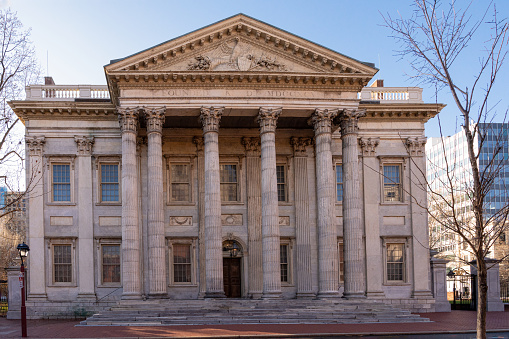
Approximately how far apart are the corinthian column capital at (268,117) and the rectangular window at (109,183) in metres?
10.2

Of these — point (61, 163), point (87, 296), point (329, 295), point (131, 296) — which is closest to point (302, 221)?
point (329, 295)

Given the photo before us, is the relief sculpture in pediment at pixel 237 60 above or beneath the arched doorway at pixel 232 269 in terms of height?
above

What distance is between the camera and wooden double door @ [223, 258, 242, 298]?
1491 inches

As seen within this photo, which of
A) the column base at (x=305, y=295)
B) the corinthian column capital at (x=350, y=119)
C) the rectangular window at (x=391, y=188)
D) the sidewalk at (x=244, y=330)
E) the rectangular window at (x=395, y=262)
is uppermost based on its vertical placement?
the corinthian column capital at (x=350, y=119)

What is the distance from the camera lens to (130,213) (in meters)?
33.0

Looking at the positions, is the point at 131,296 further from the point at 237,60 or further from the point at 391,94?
the point at 391,94

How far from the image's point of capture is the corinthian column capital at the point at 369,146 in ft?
131

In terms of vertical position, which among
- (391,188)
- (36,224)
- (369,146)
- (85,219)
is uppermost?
(369,146)

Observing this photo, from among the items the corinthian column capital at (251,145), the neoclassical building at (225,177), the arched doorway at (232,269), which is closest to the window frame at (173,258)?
the neoclassical building at (225,177)

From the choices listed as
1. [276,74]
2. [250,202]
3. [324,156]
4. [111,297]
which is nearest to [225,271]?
[250,202]

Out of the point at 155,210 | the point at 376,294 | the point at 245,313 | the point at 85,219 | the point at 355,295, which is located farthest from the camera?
the point at 376,294

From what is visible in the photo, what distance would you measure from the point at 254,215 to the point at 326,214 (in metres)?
5.83

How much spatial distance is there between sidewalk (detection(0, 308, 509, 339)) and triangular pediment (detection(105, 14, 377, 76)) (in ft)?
44.9

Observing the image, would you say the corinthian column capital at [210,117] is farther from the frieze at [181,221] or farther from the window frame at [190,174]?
the frieze at [181,221]
